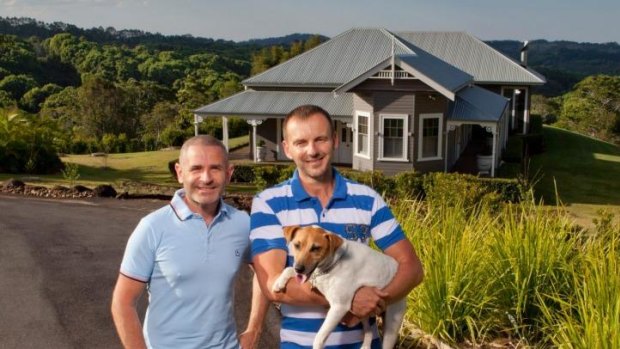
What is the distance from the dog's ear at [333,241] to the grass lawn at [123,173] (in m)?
17.9

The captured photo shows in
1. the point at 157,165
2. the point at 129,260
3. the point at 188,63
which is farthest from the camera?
the point at 188,63

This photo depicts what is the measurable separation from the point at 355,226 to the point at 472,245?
352 cm

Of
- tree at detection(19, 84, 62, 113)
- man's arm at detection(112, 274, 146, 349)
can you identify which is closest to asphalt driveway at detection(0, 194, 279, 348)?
man's arm at detection(112, 274, 146, 349)

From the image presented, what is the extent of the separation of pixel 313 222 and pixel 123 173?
24705mm

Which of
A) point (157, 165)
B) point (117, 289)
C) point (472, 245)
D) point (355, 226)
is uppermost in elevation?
point (355, 226)

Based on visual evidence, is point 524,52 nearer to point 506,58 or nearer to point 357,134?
point 506,58

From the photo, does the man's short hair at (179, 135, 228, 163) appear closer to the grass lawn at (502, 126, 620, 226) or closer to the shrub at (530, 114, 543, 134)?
the grass lawn at (502, 126, 620, 226)

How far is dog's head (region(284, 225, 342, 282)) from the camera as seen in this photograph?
124 inches

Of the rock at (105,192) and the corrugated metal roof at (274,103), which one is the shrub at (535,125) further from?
the rock at (105,192)

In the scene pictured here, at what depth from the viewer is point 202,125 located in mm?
42562

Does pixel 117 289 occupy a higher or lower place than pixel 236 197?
higher

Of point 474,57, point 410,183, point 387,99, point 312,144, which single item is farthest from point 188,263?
point 474,57

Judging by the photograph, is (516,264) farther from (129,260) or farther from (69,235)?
(69,235)

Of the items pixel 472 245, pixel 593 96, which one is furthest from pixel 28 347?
pixel 593 96
